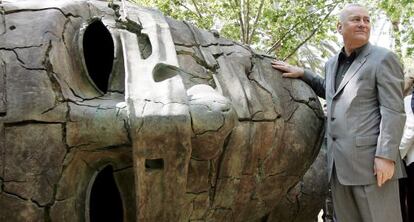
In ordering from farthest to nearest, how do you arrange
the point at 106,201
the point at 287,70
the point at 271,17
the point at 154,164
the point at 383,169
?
the point at 271,17 < the point at 287,70 < the point at 106,201 < the point at 383,169 < the point at 154,164

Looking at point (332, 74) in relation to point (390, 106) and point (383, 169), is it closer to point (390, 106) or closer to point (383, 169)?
point (390, 106)

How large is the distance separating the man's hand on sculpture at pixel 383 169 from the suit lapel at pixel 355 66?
58 centimetres

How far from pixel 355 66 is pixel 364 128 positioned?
443mm

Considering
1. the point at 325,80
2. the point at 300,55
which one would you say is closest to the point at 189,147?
the point at 325,80

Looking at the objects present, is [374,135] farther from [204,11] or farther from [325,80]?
[204,11]

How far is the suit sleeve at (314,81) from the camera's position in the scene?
13.6 feet

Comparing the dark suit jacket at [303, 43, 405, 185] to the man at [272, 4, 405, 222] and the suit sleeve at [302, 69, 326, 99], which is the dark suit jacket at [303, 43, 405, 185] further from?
the suit sleeve at [302, 69, 326, 99]

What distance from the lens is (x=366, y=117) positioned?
339 centimetres

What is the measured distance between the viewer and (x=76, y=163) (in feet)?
9.48

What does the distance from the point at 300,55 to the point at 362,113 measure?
1138cm

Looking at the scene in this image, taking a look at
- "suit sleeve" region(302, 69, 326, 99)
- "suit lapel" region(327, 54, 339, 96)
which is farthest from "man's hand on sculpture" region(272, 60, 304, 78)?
"suit lapel" region(327, 54, 339, 96)

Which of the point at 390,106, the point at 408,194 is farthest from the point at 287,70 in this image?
the point at 408,194

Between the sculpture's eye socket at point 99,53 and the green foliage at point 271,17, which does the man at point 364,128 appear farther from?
the green foliage at point 271,17

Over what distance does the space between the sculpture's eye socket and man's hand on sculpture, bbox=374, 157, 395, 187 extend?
70.5 inches
